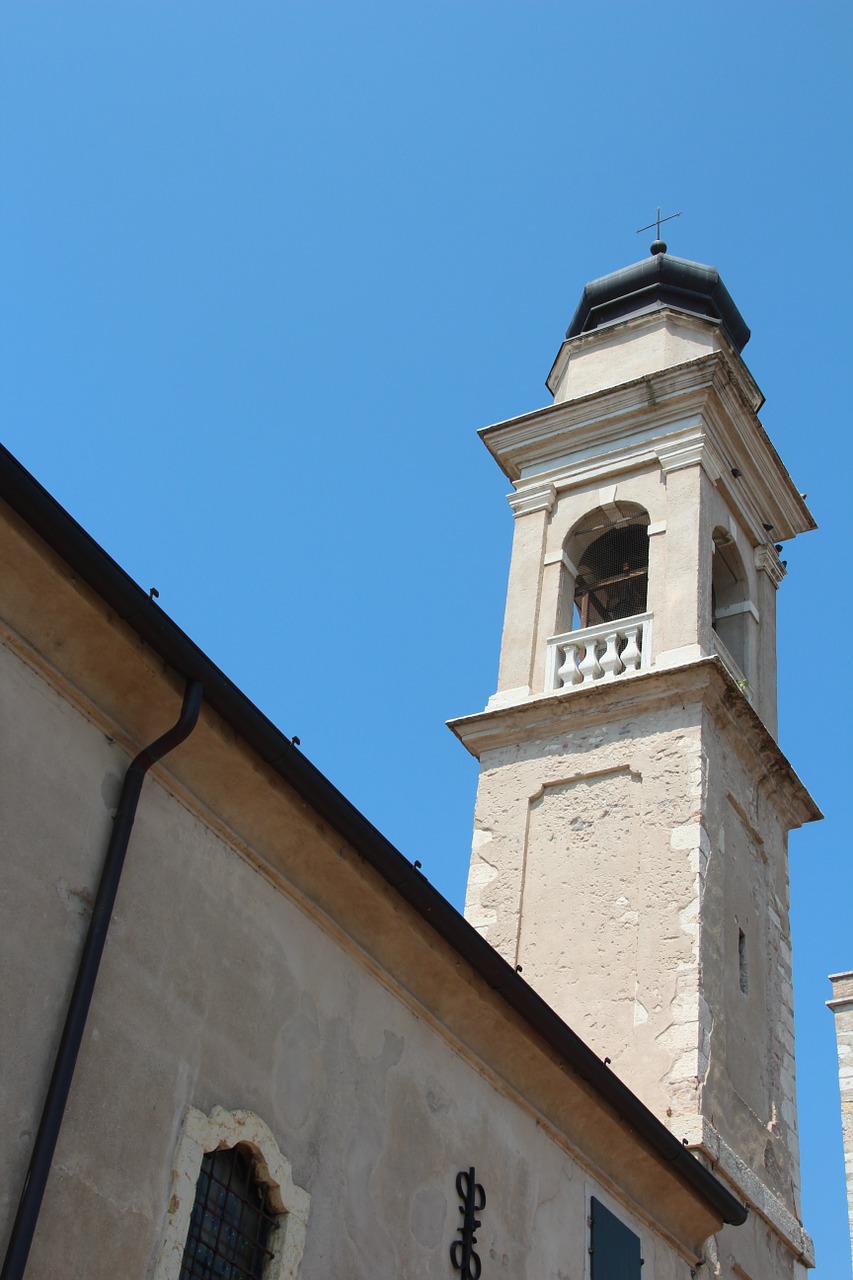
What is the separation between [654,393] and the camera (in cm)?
1502

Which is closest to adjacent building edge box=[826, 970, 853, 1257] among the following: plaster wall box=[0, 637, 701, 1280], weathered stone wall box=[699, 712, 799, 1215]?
weathered stone wall box=[699, 712, 799, 1215]

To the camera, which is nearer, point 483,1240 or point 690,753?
point 483,1240

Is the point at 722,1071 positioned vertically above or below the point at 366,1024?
above

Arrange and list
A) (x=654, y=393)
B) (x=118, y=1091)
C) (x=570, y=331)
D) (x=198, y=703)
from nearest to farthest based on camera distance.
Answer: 1. (x=118, y=1091)
2. (x=198, y=703)
3. (x=654, y=393)
4. (x=570, y=331)

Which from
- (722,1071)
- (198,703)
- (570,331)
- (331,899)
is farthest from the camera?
(570,331)

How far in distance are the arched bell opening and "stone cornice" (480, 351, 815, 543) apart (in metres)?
0.43

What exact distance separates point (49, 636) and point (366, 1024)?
102 inches

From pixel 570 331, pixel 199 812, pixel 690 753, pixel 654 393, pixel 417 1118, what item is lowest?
pixel 417 1118

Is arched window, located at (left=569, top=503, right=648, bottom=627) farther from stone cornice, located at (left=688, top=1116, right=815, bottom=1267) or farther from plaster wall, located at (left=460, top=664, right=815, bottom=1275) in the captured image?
stone cornice, located at (left=688, top=1116, right=815, bottom=1267)

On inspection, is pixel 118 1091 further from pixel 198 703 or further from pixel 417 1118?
pixel 417 1118

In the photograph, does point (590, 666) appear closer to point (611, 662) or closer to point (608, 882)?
point (611, 662)

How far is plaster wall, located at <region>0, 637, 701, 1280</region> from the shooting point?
5.50m

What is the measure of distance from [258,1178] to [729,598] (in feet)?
32.9

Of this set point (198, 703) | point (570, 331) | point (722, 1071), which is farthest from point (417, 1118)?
point (570, 331)
